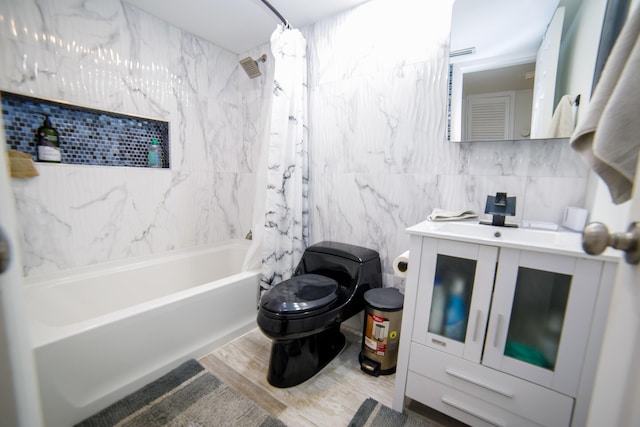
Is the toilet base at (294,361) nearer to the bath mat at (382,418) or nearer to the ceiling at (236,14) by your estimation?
the bath mat at (382,418)

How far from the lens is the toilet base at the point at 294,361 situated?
130 cm

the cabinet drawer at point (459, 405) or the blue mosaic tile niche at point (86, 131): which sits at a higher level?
the blue mosaic tile niche at point (86, 131)

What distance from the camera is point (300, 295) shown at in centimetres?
130

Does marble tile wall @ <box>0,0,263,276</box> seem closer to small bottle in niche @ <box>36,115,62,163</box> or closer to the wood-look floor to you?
small bottle in niche @ <box>36,115,62,163</box>

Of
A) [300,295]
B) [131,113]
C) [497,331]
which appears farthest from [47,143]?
[497,331]

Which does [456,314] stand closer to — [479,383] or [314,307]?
[479,383]

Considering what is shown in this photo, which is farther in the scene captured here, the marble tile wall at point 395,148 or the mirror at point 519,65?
the marble tile wall at point 395,148

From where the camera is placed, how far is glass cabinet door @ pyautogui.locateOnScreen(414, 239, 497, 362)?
959 mm

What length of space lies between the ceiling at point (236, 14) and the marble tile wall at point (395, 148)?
0.31 feet

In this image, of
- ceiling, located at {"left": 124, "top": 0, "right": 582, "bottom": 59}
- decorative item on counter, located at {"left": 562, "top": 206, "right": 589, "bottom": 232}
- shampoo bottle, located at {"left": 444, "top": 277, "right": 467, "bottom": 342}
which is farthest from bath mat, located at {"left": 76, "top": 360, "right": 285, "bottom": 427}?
ceiling, located at {"left": 124, "top": 0, "right": 582, "bottom": 59}

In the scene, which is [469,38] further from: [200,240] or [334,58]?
[200,240]

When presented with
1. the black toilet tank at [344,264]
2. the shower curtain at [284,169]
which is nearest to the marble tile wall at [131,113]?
the shower curtain at [284,169]

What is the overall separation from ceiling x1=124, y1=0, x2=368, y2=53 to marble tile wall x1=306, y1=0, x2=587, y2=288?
3.7 inches

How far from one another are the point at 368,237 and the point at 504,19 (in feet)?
4.25
